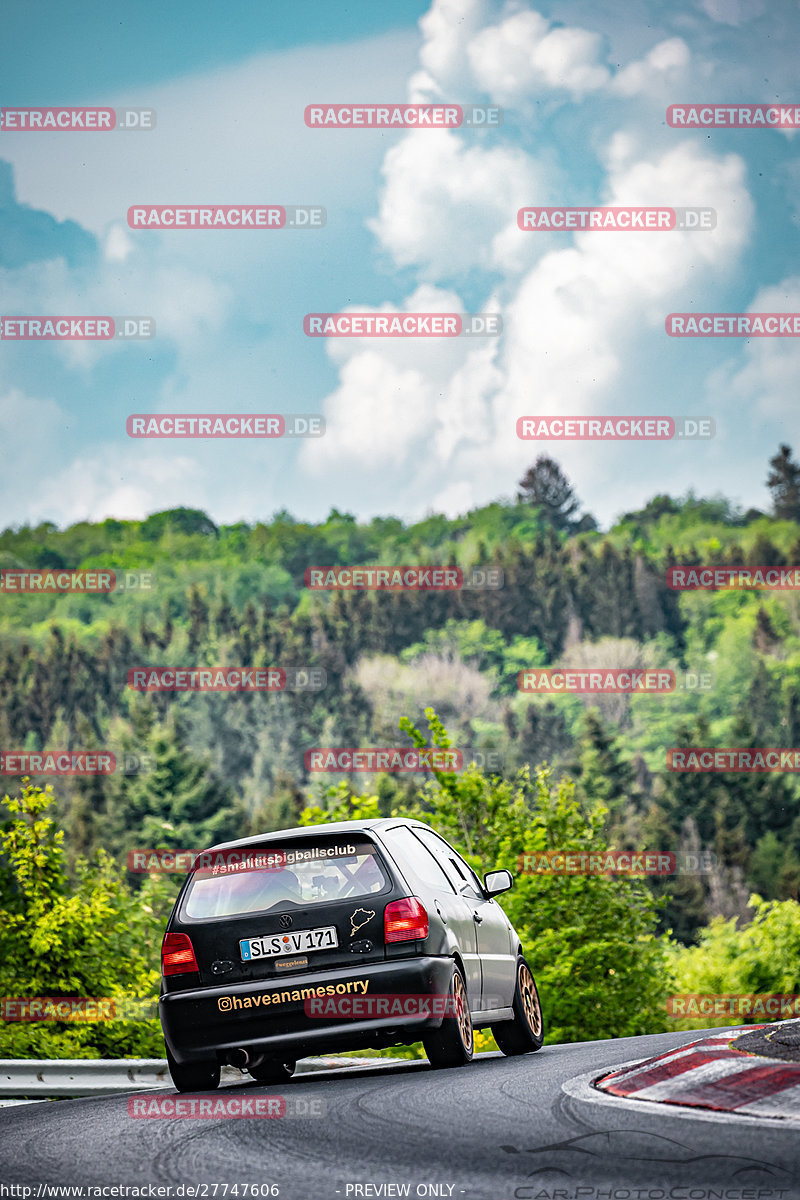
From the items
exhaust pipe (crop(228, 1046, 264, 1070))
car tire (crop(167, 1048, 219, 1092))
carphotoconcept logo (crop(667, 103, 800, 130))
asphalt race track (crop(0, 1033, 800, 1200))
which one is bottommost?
car tire (crop(167, 1048, 219, 1092))

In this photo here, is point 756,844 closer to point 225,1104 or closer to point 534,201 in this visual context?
point 225,1104

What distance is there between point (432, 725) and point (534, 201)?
160969 millimetres

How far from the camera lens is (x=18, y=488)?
158375 millimetres

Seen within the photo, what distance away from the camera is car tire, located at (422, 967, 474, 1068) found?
28.0 ft

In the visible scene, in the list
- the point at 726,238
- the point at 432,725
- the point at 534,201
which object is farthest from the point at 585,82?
the point at 432,725

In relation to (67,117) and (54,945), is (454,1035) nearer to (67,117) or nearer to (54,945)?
(54,945)

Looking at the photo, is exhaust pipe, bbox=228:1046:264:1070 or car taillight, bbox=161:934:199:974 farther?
car taillight, bbox=161:934:199:974
